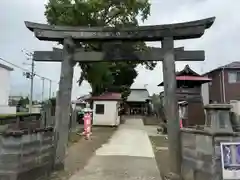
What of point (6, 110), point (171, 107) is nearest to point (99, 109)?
point (6, 110)

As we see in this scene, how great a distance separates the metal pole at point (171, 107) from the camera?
8.81 meters

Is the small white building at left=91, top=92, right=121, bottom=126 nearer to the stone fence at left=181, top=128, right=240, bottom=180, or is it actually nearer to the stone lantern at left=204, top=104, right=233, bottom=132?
the stone fence at left=181, top=128, right=240, bottom=180

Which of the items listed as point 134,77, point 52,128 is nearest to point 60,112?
point 52,128

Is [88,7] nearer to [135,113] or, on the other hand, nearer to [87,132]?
[87,132]

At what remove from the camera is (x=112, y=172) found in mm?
9492

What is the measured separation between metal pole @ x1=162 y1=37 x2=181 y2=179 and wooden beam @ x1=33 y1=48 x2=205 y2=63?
217mm

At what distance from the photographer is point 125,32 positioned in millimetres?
9570

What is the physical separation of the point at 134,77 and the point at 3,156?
154 ft

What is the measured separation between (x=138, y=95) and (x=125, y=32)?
59.9 meters

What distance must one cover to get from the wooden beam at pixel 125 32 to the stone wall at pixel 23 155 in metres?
2.97

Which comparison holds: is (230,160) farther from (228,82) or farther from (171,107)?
(228,82)

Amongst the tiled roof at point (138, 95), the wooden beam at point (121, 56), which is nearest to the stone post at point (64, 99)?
the wooden beam at point (121, 56)

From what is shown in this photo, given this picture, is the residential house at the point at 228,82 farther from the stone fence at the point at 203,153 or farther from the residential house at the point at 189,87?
the stone fence at the point at 203,153

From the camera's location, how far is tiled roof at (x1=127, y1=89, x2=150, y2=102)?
218 feet
